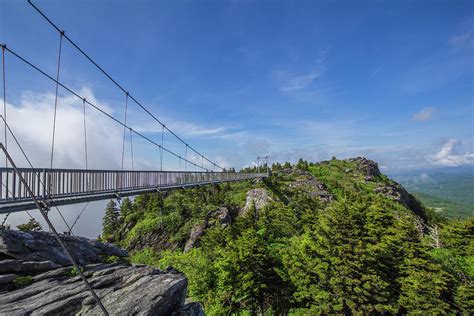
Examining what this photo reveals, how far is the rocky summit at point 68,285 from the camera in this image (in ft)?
33.9

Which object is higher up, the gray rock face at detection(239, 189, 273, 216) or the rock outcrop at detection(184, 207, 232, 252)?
the gray rock face at detection(239, 189, 273, 216)

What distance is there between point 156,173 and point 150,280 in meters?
9.18

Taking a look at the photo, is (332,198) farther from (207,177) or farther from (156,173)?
(156,173)

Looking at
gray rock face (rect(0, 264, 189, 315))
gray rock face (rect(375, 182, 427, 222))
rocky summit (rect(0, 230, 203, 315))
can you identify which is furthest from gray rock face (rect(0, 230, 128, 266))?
gray rock face (rect(375, 182, 427, 222))

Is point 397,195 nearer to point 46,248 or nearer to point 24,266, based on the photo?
point 46,248

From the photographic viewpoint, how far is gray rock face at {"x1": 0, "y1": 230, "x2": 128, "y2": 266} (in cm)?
1302

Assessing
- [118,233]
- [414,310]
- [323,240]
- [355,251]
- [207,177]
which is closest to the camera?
[414,310]

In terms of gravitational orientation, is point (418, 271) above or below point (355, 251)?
below

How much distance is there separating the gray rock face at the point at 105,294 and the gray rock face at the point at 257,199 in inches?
1504

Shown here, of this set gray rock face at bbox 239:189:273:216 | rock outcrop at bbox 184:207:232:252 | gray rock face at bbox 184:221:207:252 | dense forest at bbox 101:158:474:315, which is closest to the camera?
dense forest at bbox 101:158:474:315

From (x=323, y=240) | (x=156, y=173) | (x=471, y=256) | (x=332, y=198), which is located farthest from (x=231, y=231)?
(x=332, y=198)

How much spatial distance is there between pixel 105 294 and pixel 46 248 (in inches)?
224

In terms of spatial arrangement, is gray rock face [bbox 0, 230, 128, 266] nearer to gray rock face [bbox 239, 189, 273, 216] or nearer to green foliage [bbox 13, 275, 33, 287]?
green foliage [bbox 13, 275, 33, 287]

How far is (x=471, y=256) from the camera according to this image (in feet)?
109
